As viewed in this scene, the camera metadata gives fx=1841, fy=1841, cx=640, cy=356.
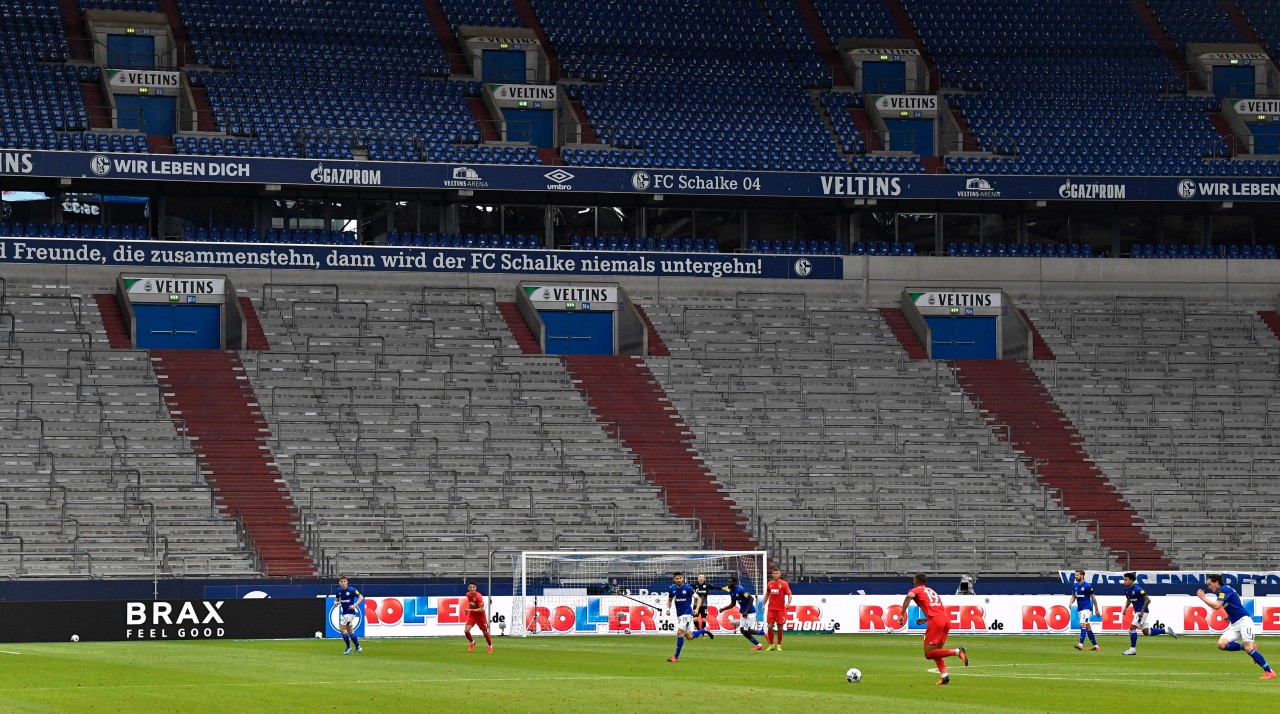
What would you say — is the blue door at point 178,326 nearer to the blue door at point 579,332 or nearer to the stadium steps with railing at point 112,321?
the stadium steps with railing at point 112,321

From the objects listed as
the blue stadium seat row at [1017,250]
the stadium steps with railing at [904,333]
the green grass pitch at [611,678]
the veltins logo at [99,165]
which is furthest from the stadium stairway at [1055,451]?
the veltins logo at [99,165]

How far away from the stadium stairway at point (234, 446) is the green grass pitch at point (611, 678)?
7923 millimetres

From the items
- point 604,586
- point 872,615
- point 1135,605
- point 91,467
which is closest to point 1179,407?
point 872,615

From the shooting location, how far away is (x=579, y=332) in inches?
2452

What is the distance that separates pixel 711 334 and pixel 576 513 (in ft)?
41.3

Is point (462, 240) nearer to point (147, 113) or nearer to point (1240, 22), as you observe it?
point (147, 113)

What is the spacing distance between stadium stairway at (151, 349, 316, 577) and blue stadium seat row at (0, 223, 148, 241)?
506 centimetres

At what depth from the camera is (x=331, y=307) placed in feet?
197

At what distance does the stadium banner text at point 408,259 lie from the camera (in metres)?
58.3

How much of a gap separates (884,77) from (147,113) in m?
26.4

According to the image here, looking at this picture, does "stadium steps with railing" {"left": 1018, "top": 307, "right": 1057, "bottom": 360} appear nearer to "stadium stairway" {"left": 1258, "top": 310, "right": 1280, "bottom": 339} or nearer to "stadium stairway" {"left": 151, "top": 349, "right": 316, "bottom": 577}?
"stadium stairway" {"left": 1258, "top": 310, "right": 1280, "bottom": 339}

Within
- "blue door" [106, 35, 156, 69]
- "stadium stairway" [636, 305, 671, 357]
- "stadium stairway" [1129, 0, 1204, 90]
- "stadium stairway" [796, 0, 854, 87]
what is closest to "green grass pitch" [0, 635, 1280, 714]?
"stadium stairway" [636, 305, 671, 357]

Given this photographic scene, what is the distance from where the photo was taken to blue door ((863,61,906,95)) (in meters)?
67.8

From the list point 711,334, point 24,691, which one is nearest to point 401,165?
point 711,334
